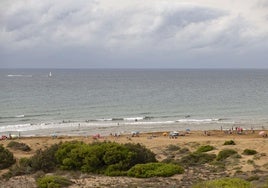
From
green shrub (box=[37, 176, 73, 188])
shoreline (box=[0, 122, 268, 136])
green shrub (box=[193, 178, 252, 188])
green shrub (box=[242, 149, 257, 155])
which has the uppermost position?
green shrub (box=[193, 178, 252, 188])

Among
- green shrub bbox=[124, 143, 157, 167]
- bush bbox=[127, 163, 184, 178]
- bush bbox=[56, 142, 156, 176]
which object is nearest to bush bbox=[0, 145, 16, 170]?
bush bbox=[56, 142, 156, 176]

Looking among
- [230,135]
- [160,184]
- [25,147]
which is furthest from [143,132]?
[160,184]

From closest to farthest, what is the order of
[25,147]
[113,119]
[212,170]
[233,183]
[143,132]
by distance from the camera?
1. [233,183]
2. [212,170]
3. [25,147]
4. [143,132]
5. [113,119]

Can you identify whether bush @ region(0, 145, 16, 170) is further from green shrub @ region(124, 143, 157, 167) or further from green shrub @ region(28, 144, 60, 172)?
green shrub @ region(124, 143, 157, 167)

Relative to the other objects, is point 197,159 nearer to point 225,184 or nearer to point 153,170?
point 153,170

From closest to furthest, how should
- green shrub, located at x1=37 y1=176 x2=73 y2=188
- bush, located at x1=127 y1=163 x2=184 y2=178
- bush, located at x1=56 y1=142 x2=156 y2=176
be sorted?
green shrub, located at x1=37 y1=176 x2=73 y2=188
bush, located at x1=127 y1=163 x2=184 y2=178
bush, located at x1=56 y1=142 x2=156 y2=176

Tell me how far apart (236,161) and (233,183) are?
8.18 metres

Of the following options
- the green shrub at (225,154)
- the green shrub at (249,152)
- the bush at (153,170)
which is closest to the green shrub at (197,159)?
the green shrub at (225,154)

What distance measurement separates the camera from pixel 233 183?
14445 mm

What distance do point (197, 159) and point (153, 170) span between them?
5.07 metres

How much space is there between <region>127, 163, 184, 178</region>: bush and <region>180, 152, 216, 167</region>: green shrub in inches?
109

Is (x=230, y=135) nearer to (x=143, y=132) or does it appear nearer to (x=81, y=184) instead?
(x=143, y=132)

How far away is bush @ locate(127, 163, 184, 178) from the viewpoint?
18891mm

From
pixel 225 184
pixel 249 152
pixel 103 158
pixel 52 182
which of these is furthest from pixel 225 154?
pixel 52 182
